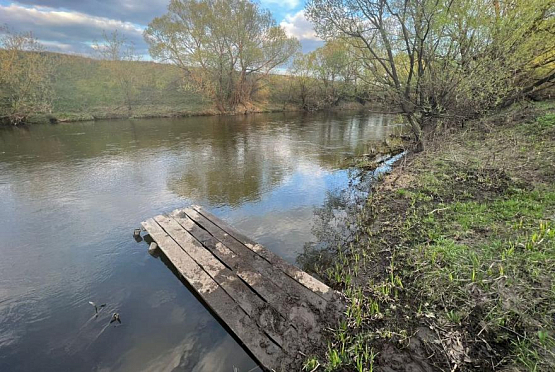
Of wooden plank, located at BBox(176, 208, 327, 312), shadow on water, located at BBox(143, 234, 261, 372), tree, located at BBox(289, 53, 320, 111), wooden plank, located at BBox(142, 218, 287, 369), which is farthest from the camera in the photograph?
tree, located at BBox(289, 53, 320, 111)

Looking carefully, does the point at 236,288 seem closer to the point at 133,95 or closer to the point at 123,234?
the point at 123,234

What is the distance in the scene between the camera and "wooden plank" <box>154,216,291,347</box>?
3.27 m

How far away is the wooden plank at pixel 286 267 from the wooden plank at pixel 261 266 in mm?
52

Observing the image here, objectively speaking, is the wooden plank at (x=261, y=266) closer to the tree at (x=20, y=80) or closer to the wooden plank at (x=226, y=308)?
the wooden plank at (x=226, y=308)

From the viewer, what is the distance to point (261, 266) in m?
4.39

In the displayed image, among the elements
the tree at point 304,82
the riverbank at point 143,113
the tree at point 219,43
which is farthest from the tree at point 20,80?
the tree at point 304,82

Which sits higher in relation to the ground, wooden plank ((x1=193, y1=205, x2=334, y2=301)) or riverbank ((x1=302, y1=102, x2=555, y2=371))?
riverbank ((x1=302, y1=102, x2=555, y2=371))

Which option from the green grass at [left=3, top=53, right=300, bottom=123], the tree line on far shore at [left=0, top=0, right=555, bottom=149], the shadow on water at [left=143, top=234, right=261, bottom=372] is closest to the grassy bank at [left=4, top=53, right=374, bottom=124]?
the green grass at [left=3, top=53, right=300, bottom=123]

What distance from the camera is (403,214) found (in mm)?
5566

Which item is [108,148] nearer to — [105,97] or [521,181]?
[521,181]

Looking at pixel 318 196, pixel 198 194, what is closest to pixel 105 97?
pixel 198 194

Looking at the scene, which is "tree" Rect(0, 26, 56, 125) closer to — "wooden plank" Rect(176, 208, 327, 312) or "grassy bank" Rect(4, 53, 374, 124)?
"grassy bank" Rect(4, 53, 374, 124)

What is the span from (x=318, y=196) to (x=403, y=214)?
110 inches

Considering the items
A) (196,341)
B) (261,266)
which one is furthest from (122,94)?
(196,341)
